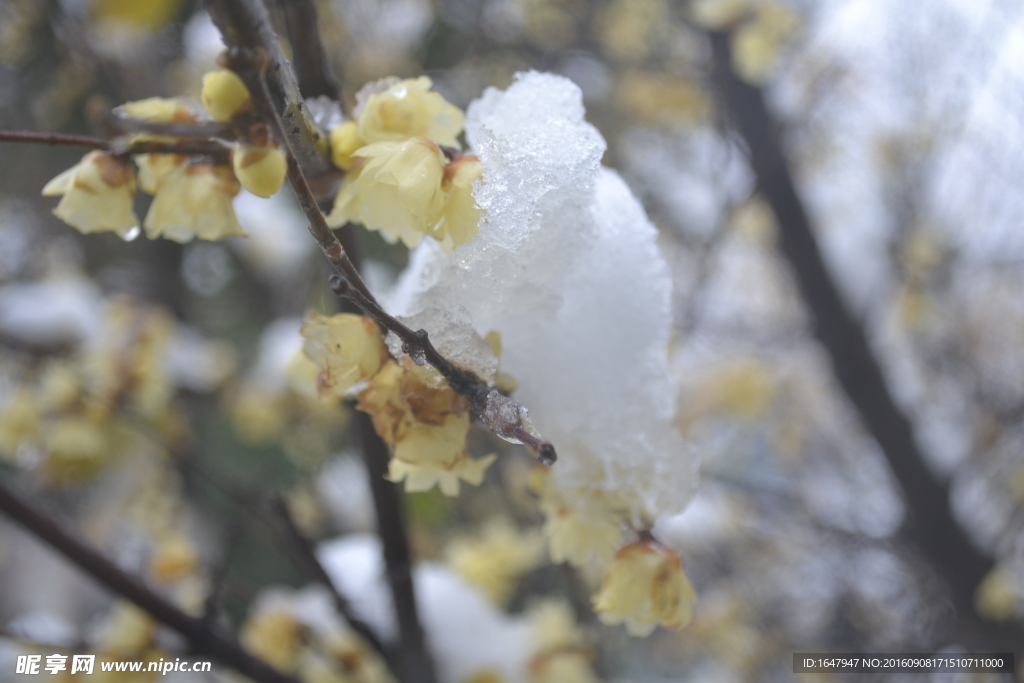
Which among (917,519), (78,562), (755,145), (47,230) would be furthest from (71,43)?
(917,519)

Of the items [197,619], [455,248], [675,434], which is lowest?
[197,619]

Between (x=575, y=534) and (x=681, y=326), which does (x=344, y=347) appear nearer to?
(x=575, y=534)

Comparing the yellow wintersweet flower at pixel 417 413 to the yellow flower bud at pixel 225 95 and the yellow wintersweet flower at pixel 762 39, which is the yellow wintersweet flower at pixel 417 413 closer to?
the yellow flower bud at pixel 225 95

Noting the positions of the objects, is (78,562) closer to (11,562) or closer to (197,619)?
(197,619)

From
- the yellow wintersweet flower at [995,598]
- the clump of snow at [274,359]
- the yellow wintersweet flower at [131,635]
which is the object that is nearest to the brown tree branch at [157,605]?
the yellow wintersweet flower at [131,635]

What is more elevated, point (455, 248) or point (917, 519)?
point (455, 248)

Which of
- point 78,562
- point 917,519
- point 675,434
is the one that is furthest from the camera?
point 917,519

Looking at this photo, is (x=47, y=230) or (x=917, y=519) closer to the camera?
(x=917, y=519)

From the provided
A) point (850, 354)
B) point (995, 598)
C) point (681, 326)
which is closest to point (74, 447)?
point (681, 326)
